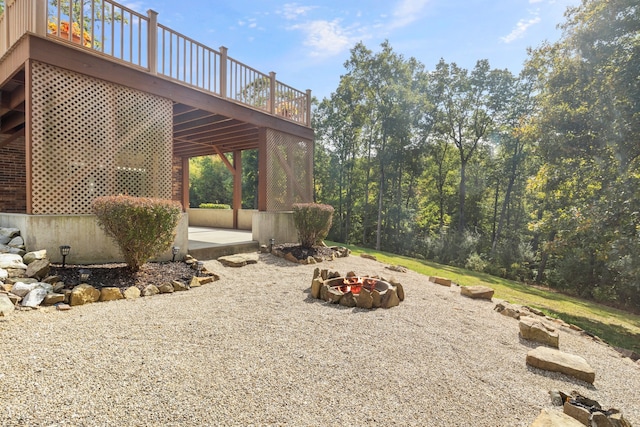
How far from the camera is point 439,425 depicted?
6.31 ft

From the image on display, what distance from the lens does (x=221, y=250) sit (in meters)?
6.91

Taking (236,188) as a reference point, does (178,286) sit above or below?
below

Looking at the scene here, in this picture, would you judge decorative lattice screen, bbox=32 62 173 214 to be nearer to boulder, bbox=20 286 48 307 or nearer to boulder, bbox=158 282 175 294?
boulder, bbox=20 286 48 307

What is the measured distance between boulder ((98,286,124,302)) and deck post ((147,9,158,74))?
4.12m

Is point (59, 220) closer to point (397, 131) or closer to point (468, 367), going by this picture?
A: point (468, 367)

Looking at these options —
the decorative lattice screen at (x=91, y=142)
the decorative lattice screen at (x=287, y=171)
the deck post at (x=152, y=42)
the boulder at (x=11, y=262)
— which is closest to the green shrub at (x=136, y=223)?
the decorative lattice screen at (x=91, y=142)

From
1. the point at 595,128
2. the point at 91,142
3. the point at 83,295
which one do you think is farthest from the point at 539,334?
the point at 91,142

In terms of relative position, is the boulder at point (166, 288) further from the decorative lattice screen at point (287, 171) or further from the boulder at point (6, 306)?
the decorative lattice screen at point (287, 171)

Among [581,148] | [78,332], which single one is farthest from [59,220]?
[581,148]

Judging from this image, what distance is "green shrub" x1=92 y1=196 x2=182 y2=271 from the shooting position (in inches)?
168

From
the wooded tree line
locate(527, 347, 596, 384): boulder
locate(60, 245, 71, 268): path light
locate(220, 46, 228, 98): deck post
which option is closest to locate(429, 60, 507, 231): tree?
the wooded tree line

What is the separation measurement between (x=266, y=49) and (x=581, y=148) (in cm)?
890

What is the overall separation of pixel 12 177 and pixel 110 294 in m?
7.01

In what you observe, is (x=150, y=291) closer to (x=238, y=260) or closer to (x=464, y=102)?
(x=238, y=260)
